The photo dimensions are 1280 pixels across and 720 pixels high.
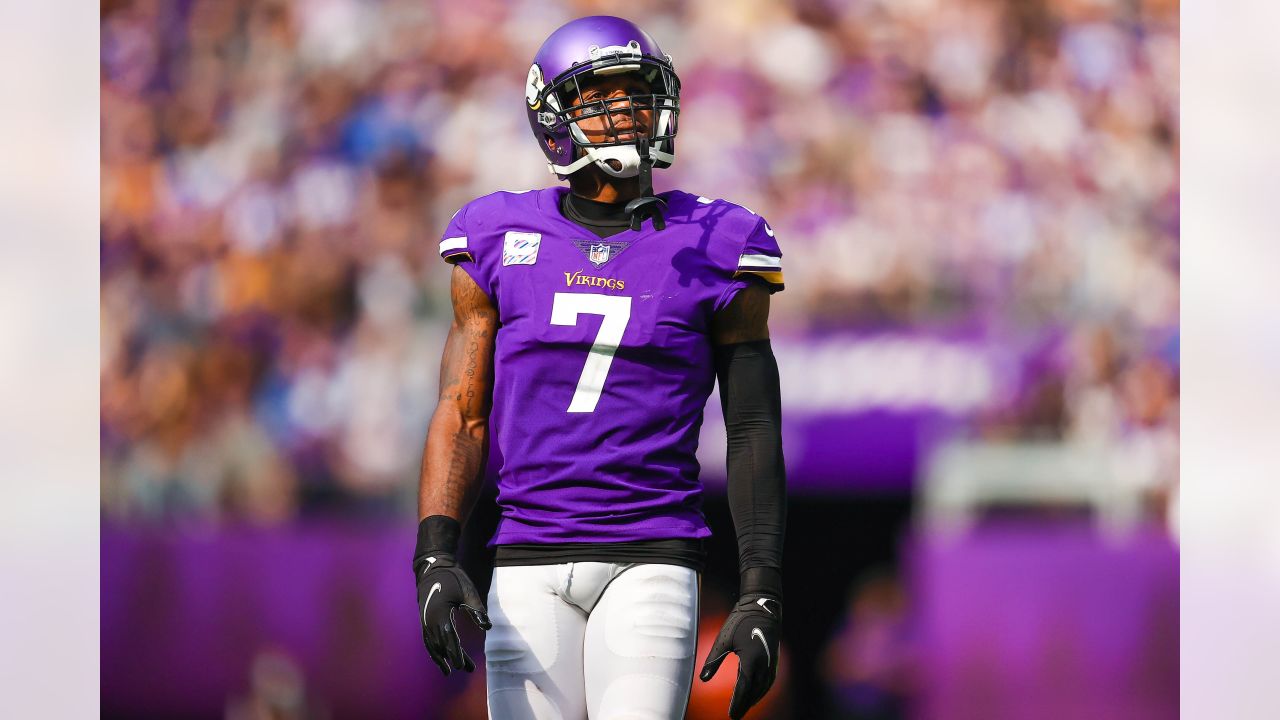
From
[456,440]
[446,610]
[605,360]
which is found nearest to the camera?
[446,610]

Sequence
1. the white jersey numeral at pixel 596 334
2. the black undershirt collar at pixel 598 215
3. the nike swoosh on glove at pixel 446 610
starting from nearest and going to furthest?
the nike swoosh on glove at pixel 446 610, the white jersey numeral at pixel 596 334, the black undershirt collar at pixel 598 215

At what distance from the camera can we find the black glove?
7.19ft

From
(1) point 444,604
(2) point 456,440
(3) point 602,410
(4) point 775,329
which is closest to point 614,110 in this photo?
(3) point 602,410

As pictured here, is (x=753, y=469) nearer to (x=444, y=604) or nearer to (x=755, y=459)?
(x=755, y=459)

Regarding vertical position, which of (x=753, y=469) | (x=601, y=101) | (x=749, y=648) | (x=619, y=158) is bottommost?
(x=749, y=648)

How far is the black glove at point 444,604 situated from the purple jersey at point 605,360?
0.37 feet

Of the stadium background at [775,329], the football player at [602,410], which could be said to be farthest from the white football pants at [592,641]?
the stadium background at [775,329]

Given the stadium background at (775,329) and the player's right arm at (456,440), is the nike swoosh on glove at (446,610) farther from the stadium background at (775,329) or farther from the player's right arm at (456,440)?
the stadium background at (775,329)

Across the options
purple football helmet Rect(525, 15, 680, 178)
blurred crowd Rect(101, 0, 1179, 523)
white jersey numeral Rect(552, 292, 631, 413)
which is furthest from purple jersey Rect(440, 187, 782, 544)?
blurred crowd Rect(101, 0, 1179, 523)

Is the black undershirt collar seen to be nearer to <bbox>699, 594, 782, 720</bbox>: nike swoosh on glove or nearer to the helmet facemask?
the helmet facemask

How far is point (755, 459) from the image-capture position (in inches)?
93.4

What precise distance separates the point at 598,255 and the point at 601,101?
27cm

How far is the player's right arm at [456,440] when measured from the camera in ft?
7.62
